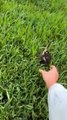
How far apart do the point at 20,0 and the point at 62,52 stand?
41.6 inches

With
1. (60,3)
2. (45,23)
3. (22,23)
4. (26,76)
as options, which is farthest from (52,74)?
(60,3)

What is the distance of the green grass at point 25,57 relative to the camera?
2.04 meters

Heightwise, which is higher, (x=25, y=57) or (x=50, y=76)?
(x=25, y=57)

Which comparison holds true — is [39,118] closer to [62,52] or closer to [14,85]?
[14,85]

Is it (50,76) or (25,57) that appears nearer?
(50,76)

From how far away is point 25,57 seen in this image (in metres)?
2.30

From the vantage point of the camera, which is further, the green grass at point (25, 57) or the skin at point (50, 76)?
the green grass at point (25, 57)

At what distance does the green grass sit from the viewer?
2.04 m

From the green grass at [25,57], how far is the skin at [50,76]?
4.1 inches

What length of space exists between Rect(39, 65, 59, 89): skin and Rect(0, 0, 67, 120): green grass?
0.34 feet

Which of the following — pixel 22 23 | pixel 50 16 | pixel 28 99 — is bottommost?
pixel 28 99

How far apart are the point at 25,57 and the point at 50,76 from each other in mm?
395

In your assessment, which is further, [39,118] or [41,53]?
[41,53]

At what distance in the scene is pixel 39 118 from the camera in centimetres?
209
